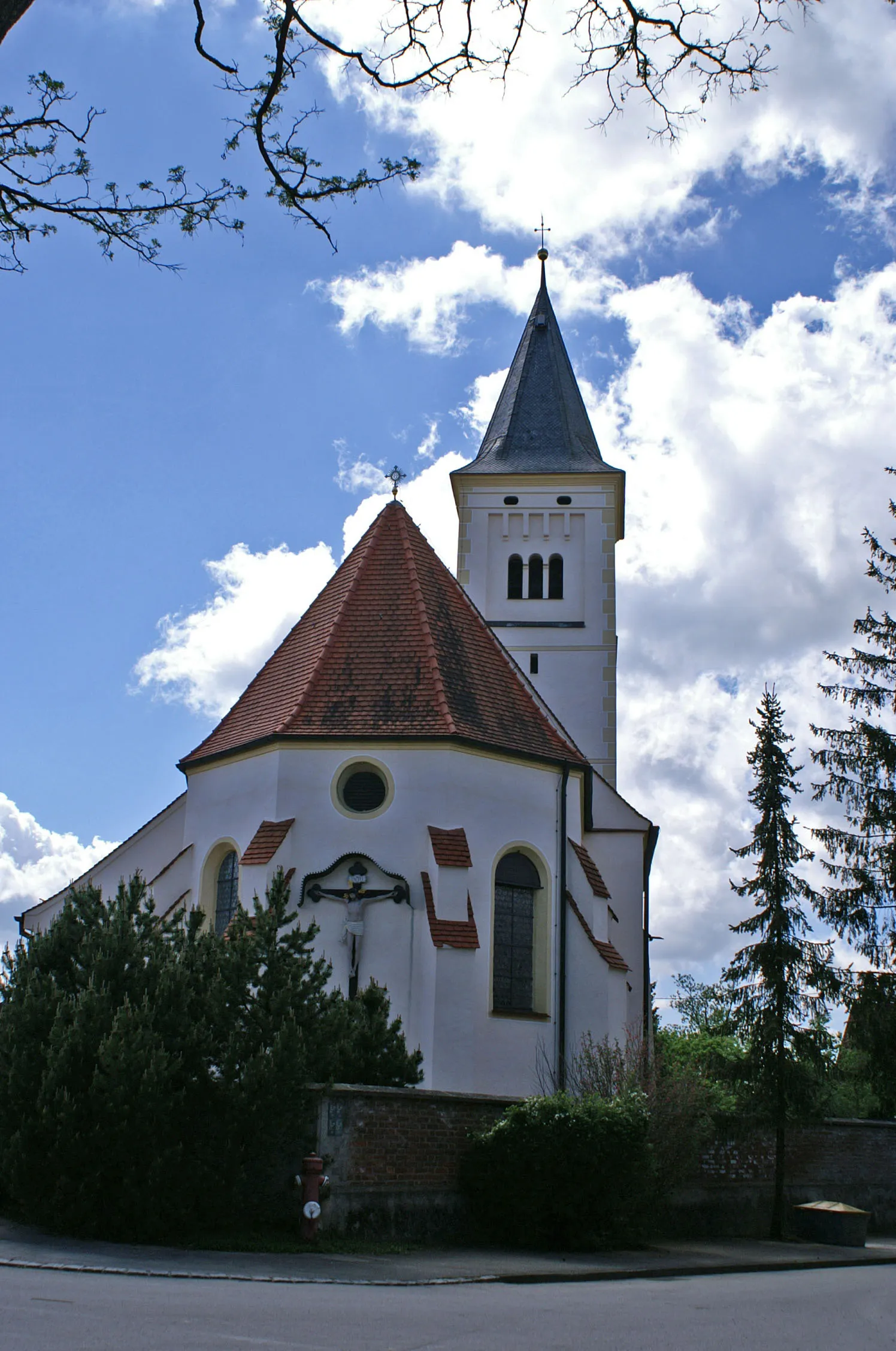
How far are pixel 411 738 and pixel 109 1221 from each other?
9203mm

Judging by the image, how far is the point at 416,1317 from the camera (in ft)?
27.5

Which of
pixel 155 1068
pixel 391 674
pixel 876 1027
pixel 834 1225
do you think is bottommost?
pixel 834 1225

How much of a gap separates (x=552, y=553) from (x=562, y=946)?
15.7 metres

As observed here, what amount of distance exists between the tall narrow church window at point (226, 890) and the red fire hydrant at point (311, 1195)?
808 centimetres

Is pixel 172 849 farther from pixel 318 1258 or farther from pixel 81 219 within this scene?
pixel 81 219

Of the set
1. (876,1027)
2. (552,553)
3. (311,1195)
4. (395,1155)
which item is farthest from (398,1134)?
(552,553)

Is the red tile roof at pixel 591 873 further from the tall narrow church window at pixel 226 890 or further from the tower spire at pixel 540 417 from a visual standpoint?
the tower spire at pixel 540 417

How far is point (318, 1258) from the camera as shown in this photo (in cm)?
1126

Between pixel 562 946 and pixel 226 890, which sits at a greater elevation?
pixel 226 890

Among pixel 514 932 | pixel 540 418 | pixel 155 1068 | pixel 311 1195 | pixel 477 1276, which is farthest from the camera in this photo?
pixel 540 418

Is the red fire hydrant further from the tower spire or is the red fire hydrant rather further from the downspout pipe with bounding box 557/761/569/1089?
the tower spire

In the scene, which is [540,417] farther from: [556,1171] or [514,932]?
[556,1171]

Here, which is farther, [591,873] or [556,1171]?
[591,873]

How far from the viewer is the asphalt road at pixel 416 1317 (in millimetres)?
6996
